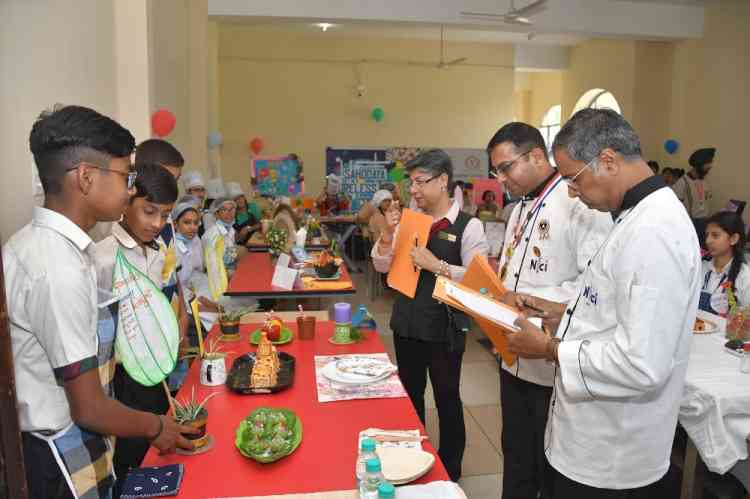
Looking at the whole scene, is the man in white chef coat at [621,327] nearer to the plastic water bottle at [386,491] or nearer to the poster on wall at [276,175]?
the plastic water bottle at [386,491]

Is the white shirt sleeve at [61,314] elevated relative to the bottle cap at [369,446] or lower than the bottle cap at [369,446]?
elevated

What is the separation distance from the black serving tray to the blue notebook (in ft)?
1.52

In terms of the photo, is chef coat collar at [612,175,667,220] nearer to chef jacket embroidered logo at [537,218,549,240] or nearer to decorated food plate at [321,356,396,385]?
chef jacket embroidered logo at [537,218,549,240]

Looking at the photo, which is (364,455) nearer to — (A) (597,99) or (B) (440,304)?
(B) (440,304)

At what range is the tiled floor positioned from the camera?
112 inches

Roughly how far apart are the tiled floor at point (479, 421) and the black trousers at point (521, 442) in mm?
623

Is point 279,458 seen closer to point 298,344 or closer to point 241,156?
point 298,344

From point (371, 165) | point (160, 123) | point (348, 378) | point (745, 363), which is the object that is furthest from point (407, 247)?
point (371, 165)

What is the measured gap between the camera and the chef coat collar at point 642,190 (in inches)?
55.4

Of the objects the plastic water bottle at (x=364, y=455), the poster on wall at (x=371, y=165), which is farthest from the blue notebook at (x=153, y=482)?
the poster on wall at (x=371, y=165)

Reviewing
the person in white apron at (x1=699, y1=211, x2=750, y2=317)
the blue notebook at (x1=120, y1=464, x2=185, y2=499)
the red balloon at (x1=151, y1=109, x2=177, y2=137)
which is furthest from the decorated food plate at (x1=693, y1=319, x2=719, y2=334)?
the red balloon at (x1=151, y1=109, x2=177, y2=137)

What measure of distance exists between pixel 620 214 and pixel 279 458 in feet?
3.63

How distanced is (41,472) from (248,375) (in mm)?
797

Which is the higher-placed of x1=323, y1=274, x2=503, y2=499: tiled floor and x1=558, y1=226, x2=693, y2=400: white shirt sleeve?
x1=558, y1=226, x2=693, y2=400: white shirt sleeve
